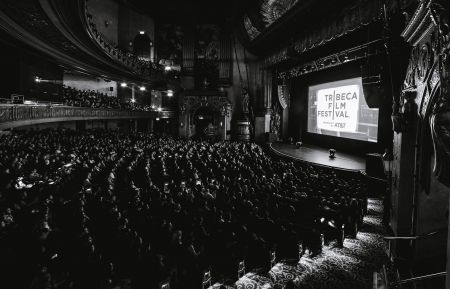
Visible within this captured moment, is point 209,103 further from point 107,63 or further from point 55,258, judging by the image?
point 55,258

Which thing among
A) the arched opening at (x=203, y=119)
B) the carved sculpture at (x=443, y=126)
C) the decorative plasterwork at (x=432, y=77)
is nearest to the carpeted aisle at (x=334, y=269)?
the decorative plasterwork at (x=432, y=77)

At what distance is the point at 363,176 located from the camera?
8.99 m

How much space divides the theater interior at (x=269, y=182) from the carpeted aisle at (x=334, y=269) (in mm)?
29

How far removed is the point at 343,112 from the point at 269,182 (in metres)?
8.05

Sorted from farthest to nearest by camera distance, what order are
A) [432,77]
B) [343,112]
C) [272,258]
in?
[343,112] → [272,258] → [432,77]

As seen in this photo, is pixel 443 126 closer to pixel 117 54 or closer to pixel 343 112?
pixel 343 112

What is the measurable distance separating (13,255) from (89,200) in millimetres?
1995

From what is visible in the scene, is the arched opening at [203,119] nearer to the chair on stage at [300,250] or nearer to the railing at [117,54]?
the railing at [117,54]

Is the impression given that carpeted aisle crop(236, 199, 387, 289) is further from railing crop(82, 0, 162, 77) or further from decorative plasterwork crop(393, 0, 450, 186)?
railing crop(82, 0, 162, 77)

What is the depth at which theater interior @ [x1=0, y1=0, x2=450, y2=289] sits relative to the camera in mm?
3791

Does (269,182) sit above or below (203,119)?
below

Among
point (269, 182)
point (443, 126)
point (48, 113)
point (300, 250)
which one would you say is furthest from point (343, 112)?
point (48, 113)

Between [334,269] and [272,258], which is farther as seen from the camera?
[334,269]

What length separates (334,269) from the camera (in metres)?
4.64
